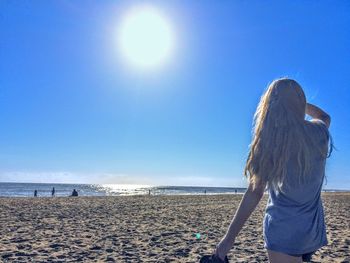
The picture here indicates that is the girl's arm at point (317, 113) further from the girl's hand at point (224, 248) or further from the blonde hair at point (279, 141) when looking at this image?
the girl's hand at point (224, 248)

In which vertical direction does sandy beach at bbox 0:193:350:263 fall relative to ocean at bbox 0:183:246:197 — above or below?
below

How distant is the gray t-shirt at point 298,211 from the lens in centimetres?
204

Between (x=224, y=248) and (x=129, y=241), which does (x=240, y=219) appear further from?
(x=129, y=241)

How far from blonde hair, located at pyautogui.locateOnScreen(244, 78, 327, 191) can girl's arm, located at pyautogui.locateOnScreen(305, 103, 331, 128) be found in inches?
10.8

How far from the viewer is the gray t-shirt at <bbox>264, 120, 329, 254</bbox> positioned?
2.04 m

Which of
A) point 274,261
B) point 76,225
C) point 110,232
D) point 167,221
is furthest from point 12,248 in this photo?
point 274,261

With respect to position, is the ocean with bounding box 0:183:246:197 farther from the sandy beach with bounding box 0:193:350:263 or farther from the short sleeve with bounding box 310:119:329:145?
the short sleeve with bounding box 310:119:329:145

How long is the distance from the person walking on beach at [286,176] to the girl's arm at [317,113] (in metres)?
0.23

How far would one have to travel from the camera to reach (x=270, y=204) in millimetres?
2160

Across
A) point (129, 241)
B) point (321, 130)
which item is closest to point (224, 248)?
Result: point (321, 130)

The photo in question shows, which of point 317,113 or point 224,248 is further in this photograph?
point 317,113

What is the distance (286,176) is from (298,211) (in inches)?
8.5

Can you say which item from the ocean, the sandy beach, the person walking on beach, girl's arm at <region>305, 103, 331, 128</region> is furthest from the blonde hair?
the ocean

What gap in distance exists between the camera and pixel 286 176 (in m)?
2.04
